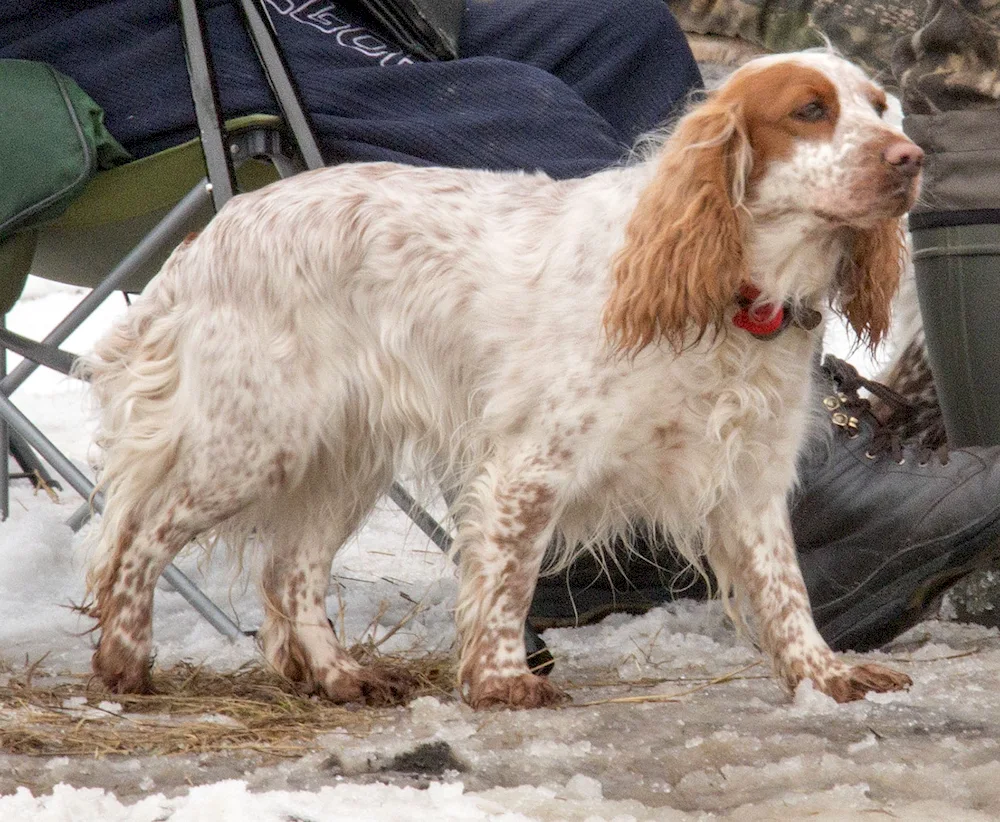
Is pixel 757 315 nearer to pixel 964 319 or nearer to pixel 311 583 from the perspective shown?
pixel 964 319

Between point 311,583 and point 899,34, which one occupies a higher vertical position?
point 899,34

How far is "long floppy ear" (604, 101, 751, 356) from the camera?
8.18 feet

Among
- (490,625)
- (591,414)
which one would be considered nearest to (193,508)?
(490,625)

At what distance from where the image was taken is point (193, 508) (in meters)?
2.88

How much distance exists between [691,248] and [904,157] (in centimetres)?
36

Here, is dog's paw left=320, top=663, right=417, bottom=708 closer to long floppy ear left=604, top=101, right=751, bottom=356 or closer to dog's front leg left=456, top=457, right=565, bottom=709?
dog's front leg left=456, top=457, right=565, bottom=709

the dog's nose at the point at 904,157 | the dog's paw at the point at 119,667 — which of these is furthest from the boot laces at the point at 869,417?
the dog's paw at the point at 119,667

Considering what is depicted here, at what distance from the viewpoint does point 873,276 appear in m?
2.66

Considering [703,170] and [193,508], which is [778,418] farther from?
[193,508]

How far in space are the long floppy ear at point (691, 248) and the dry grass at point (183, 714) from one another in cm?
81

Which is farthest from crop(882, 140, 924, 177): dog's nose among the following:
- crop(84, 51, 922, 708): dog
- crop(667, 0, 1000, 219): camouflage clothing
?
crop(667, 0, 1000, 219): camouflage clothing

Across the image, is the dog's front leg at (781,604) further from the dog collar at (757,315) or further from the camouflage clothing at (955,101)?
the camouflage clothing at (955,101)

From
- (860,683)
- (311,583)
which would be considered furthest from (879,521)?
(311,583)

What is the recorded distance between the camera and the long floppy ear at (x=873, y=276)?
265cm
